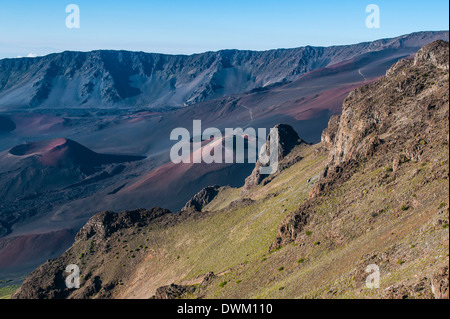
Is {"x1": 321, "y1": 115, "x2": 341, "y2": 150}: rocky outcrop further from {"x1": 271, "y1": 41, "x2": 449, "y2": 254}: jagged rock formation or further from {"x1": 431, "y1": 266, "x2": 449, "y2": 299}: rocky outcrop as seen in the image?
{"x1": 431, "y1": 266, "x2": 449, "y2": 299}: rocky outcrop

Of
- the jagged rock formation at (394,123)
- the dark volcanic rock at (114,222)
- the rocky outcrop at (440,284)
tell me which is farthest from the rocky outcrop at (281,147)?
the rocky outcrop at (440,284)

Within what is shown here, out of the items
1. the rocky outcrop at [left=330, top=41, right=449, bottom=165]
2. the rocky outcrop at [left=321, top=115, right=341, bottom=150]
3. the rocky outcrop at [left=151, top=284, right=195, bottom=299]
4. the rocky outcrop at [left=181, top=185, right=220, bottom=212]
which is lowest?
the rocky outcrop at [left=181, top=185, right=220, bottom=212]

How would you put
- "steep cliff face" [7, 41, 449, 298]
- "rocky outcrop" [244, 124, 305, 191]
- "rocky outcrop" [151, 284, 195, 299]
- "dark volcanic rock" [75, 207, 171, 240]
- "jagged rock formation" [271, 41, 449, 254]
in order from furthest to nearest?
"rocky outcrop" [244, 124, 305, 191]
"dark volcanic rock" [75, 207, 171, 240]
"rocky outcrop" [151, 284, 195, 299]
"jagged rock formation" [271, 41, 449, 254]
"steep cliff face" [7, 41, 449, 298]

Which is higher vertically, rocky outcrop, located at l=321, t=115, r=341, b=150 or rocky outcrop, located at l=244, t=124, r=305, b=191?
rocky outcrop, located at l=321, t=115, r=341, b=150

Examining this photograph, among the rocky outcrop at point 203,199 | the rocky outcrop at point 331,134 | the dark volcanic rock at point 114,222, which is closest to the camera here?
the dark volcanic rock at point 114,222

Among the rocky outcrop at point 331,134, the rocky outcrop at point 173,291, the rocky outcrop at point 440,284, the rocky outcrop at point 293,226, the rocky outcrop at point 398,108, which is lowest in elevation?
the rocky outcrop at point 173,291

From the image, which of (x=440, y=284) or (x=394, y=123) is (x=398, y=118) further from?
(x=440, y=284)

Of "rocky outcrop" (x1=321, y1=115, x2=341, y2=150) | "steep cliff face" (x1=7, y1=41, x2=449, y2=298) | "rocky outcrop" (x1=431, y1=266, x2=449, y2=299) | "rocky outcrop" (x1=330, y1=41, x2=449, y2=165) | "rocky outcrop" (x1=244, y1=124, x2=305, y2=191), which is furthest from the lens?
"rocky outcrop" (x1=244, y1=124, x2=305, y2=191)

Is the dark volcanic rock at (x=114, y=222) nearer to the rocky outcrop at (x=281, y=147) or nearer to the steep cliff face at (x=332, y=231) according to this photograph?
the steep cliff face at (x=332, y=231)

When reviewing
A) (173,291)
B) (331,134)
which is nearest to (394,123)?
(331,134)

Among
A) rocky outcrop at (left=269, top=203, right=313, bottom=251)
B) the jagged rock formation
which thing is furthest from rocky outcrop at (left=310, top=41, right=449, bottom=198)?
rocky outcrop at (left=269, top=203, right=313, bottom=251)

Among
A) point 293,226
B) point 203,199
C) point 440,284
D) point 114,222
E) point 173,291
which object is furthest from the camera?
point 203,199

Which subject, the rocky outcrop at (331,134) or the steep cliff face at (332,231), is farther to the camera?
the rocky outcrop at (331,134)

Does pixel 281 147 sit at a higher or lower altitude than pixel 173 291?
higher
